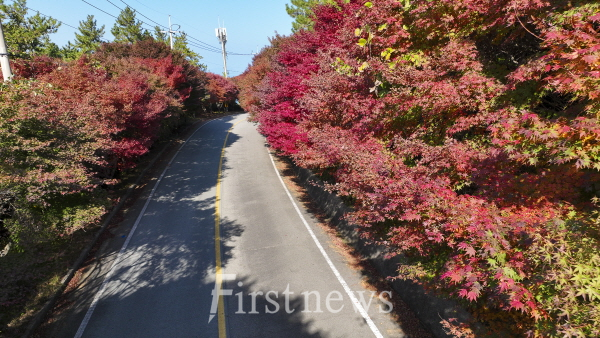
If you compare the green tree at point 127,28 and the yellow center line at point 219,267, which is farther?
the green tree at point 127,28

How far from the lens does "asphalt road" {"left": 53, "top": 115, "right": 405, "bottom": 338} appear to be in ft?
22.7

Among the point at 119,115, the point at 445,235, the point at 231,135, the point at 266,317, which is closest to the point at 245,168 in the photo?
the point at 119,115

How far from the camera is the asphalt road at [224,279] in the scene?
22.7 feet

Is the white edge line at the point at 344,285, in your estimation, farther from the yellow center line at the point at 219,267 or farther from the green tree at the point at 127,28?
the green tree at the point at 127,28

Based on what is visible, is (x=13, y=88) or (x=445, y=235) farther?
(x=13, y=88)

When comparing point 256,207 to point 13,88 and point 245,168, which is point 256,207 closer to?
point 245,168

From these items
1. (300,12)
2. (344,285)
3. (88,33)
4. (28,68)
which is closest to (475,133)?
(344,285)

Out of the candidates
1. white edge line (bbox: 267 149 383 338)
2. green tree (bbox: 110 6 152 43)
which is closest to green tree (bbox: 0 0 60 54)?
green tree (bbox: 110 6 152 43)

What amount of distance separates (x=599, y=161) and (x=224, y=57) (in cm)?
6835

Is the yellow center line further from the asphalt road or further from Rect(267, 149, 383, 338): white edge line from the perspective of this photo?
Rect(267, 149, 383, 338): white edge line

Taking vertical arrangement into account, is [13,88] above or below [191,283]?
above

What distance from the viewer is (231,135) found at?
2964 centimetres

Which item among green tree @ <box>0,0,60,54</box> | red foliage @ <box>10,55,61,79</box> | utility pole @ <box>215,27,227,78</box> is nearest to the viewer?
red foliage @ <box>10,55,61,79</box>

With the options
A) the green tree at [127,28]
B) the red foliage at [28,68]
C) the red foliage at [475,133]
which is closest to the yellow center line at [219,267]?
the red foliage at [475,133]
